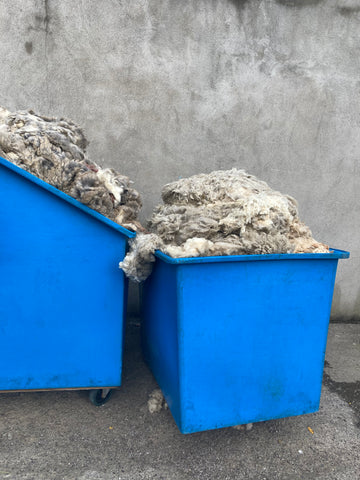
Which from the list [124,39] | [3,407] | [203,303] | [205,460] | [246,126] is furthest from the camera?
[246,126]

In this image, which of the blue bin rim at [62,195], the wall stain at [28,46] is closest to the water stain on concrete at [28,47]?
the wall stain at [28,46]

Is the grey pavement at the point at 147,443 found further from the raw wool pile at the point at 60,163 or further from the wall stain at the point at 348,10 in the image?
the wall stain at the point at 348,10

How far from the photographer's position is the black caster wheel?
6.27ft

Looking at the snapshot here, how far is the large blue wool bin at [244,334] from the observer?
4.84 ft

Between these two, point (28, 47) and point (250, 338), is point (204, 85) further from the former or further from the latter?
point (250, 338)

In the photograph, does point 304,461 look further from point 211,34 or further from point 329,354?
point 211,34

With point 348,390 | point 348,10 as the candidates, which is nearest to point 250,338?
point 348,390

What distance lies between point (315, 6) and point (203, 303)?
2.78 meters

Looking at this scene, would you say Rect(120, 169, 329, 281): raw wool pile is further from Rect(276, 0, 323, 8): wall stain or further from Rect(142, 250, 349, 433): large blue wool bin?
Rect(276, 0, 323, 8): wall stain

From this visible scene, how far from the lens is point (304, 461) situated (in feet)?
5.31

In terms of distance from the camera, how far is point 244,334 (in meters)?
1.54

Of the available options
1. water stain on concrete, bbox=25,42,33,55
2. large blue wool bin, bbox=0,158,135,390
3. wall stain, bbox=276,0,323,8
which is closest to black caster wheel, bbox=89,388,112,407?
large blue wool bin, bbox=0,158,135,390

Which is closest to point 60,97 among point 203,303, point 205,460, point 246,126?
point 246,126

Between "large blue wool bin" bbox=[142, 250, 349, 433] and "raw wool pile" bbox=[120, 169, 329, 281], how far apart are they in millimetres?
75
